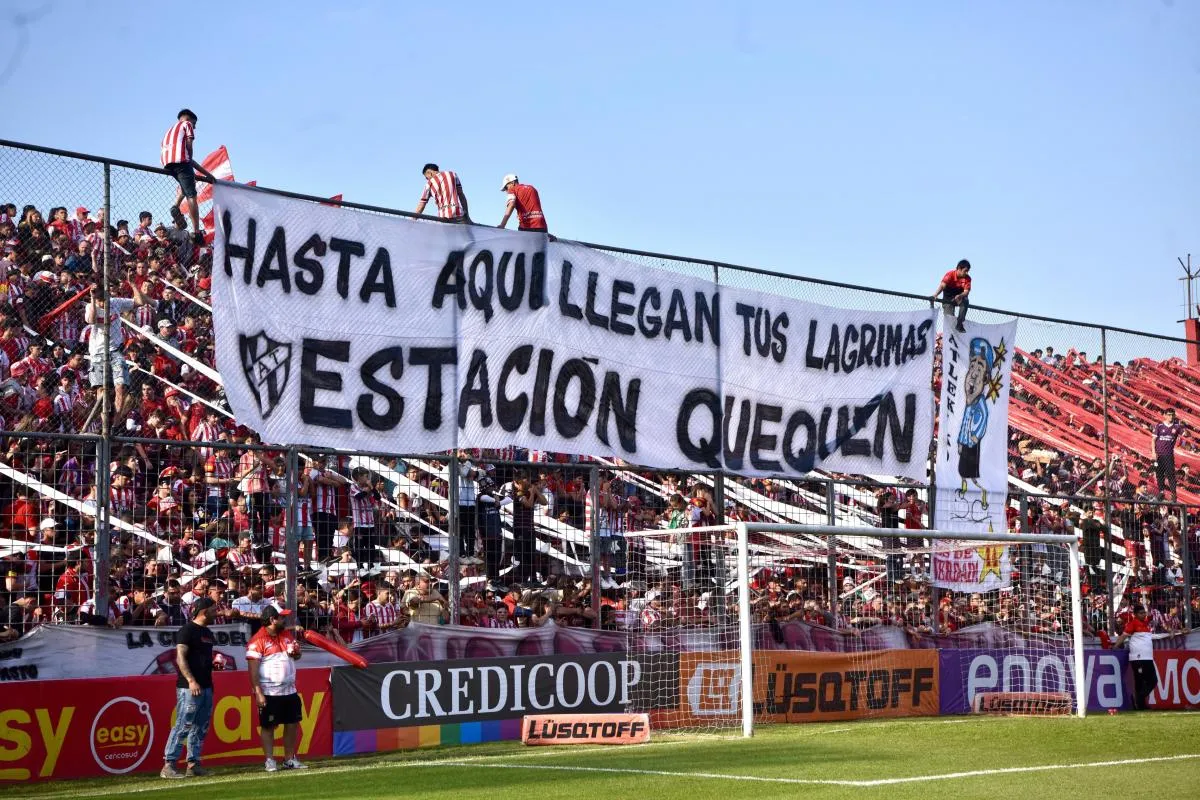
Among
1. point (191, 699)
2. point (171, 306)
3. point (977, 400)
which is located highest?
point (171, 306)

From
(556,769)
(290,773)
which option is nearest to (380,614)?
(290,773)

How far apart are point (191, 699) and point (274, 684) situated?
2.73 feet

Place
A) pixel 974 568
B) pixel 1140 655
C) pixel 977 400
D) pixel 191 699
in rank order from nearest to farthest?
pixel 191 699
pixel 974 568
pixel 1140 655
pixel 977 400

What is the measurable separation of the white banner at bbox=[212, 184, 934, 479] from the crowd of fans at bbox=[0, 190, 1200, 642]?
1.99 feet

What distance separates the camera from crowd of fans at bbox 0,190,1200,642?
15.2 m

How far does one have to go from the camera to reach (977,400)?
2217 centimetres

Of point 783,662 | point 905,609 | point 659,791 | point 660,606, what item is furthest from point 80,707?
point 905,609

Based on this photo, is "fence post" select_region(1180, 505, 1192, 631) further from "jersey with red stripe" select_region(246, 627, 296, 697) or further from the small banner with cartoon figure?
"jersey with red stripe" select_region(246, 627, 296, 697)

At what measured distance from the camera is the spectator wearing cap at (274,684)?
14.5 metres

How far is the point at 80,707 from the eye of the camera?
13.9 meters

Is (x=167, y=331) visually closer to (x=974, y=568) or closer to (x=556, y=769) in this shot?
(x=556, y=769)

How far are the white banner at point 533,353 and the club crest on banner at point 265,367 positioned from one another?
16 mm

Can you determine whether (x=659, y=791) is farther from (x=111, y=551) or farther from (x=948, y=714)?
(x=948, y=714)

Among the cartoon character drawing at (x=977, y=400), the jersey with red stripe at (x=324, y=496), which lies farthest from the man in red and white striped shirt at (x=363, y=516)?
the cartoon character drawing at (x=977, y=400)
